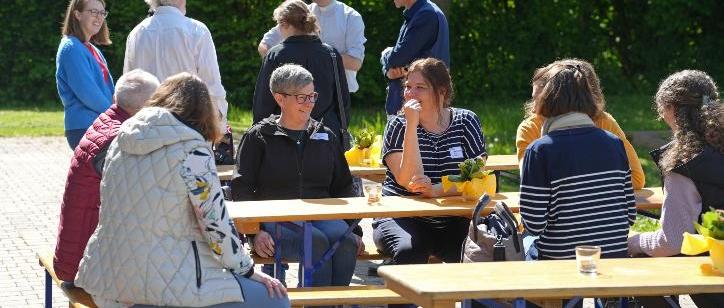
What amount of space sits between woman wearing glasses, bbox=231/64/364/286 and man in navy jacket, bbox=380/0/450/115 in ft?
8.20

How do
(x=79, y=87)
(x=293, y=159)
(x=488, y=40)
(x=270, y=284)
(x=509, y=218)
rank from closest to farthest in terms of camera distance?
(x=270, y=284) < (x=509, y=218) < (x=293, y=159) < (x=79, y=87) < (x=488, y=40)

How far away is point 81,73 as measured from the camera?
782cm

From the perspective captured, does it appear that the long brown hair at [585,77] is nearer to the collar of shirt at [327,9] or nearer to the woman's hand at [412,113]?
the woman's hand at [412,113]

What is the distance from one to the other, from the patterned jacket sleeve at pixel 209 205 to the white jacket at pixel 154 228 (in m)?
0.03

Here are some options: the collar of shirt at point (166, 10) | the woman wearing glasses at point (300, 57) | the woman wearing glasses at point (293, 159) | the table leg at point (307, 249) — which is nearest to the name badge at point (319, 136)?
the woman wearing glasses at point (293, 159)

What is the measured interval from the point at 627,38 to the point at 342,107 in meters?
14.1

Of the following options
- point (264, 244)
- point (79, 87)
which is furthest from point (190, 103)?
point (79, 87)

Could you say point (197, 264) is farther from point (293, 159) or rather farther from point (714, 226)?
point (293, 159)

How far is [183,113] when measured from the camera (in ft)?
15.4

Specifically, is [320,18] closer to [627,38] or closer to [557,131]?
[557,131]

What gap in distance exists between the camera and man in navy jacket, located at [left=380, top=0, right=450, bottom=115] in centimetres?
898

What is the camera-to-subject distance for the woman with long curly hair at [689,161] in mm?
5336

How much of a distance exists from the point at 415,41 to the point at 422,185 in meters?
2.89

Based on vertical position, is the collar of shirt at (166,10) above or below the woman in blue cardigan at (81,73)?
above
